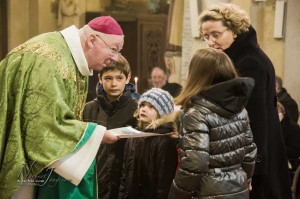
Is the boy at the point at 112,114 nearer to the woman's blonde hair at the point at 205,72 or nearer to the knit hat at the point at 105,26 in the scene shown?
the knit hat at the point at 105,26

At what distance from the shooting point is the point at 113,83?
4.56 meters

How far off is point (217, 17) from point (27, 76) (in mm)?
1274

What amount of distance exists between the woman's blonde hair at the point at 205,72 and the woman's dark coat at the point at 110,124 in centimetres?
113

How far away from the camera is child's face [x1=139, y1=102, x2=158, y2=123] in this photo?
425 cm

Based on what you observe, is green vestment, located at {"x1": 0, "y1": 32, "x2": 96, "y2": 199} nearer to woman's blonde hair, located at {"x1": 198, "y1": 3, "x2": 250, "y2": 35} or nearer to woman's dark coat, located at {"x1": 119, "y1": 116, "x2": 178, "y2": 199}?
woman's dark coat, located at {"x1": 119, "y1": 116, "x2": 178, "y2": 199}

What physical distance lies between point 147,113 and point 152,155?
15.5 inches

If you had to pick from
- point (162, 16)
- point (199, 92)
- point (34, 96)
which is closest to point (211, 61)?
point (199, 92)

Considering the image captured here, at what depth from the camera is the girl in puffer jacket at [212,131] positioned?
3184 millimetres

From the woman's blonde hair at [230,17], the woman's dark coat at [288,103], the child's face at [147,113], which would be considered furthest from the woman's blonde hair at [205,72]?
the woman's dark coat at [288,103]

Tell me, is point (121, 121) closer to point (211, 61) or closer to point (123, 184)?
point (123, 184)

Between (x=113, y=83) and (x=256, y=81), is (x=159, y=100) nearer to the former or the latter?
(x=113, y=83)

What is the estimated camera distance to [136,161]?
411 centimetres

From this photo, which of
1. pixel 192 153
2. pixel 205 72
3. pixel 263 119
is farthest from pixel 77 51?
pixel 263 119

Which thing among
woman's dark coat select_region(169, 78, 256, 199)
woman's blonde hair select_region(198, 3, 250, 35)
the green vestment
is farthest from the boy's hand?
woman's blonde hair select_region(198, 3, 250, 35)
